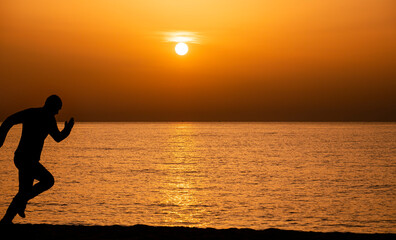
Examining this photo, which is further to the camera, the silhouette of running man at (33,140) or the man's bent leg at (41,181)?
the man's bent leg at (41,181)

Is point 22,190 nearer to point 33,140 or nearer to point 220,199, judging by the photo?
point 33,140

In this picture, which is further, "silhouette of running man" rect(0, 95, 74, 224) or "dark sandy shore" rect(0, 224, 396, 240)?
"dark sandy shore" rect(0, 224, 396, 240)

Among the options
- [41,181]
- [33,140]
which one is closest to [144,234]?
[41,181]

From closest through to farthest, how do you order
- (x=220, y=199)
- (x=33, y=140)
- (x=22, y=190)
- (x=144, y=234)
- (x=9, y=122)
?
(x=9, y=122), (x=33, y=140), (x=22, y=190), (x=144, y=234), (x=220, y=199)

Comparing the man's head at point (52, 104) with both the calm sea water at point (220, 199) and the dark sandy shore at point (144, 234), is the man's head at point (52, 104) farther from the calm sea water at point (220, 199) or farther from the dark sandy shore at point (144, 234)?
the calm sea water at point (220, 199)

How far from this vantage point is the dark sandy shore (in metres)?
8.85

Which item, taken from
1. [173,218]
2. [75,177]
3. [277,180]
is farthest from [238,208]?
[75,177]

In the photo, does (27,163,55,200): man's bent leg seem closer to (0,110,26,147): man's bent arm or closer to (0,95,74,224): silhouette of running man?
(0,95,74,224): silhouette of running man

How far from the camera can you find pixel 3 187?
32344mm

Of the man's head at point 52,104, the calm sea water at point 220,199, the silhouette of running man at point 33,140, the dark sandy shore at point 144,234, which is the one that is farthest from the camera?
the calm sea water at point 220,199

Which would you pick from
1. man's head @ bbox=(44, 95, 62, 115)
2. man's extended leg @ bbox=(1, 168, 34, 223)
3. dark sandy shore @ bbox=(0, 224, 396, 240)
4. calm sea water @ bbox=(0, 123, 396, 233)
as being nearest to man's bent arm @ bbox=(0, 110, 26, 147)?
man's head @ bbox=(44, 95, 62, 115)

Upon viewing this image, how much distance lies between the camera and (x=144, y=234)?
9.18 meters

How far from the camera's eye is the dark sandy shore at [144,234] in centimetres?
885

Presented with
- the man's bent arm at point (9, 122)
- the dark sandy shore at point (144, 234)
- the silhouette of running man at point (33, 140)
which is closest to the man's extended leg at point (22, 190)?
the silhouette of running man at point (33, 140)
